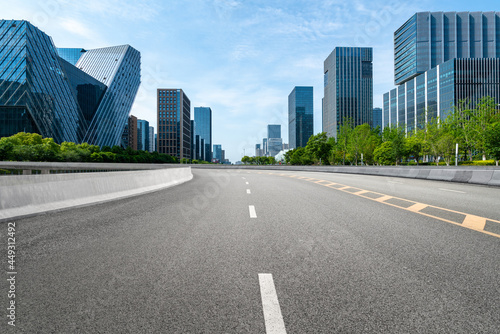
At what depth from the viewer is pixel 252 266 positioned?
3.98 meters

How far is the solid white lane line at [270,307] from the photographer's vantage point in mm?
2486

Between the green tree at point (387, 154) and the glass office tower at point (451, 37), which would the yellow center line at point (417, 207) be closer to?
the green tree at point (387, 154)

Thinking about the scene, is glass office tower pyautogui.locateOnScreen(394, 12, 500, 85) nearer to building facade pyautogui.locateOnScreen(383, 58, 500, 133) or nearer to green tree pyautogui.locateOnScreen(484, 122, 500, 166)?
building facade pyautogui.locateOnScreen(383, 58, 500, 133)

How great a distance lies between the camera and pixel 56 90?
9219cm

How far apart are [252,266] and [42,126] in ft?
324

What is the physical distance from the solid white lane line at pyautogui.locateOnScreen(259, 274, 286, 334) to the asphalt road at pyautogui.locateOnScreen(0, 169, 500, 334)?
11 millimetres

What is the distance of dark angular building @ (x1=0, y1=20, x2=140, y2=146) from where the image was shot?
3162 inches

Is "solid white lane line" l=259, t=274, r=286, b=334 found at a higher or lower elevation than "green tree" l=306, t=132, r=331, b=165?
lower

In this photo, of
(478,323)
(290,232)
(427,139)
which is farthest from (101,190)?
(427,139)

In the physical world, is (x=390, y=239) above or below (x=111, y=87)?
below

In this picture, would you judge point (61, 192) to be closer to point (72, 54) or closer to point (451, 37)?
point (72, 54)

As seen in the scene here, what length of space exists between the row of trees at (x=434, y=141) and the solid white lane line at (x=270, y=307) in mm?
57473

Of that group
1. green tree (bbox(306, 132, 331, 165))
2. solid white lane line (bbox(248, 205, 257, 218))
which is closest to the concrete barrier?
solid white lane line (bbox(248, 205, 257, 218))

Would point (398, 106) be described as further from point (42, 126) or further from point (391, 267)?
point (391, 267)
